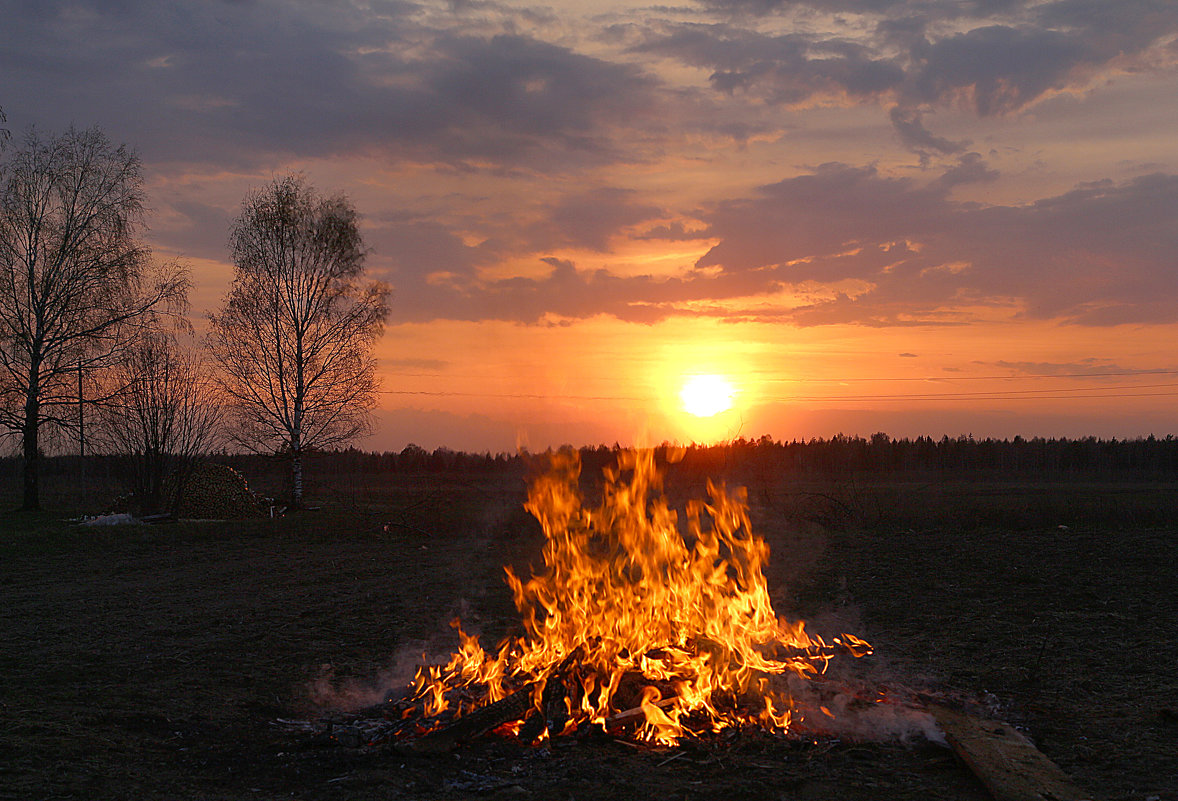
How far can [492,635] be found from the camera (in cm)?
813

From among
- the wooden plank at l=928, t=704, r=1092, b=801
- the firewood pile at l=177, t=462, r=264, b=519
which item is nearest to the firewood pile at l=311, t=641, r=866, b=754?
the wooden plank at l=928, t=704, r=1092, b=801

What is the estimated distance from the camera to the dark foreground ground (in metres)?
4.34

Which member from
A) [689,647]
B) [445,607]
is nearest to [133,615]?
[445,607]

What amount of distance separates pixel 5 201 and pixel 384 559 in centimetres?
1597

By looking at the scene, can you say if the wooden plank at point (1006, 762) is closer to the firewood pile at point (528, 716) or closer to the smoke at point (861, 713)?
the smoke at point (861, 713)

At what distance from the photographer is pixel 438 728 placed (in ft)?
16.4

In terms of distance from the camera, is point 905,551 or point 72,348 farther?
point 72,348

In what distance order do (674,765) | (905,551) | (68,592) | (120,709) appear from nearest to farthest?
(674,765) → (120,709) → (68,592) → (905,551)

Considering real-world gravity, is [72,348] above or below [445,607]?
above

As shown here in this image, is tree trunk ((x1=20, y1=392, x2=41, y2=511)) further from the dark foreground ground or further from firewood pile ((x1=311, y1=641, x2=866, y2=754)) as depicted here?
firewood pile ((x1=311, y1=641, x2=866, y2=754))

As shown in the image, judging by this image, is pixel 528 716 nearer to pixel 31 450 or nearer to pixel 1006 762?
pixel 1006 762

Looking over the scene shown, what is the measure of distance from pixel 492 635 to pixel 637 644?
8.07ft

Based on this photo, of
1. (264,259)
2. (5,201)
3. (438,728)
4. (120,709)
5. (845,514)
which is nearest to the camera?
(438,728)

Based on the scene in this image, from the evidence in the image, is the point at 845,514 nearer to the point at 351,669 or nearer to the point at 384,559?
the point at 384,559
